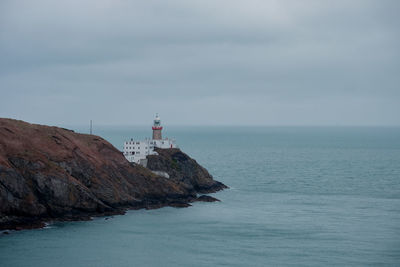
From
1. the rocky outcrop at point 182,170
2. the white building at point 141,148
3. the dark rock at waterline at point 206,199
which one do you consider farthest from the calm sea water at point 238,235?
the white building at point 141,148

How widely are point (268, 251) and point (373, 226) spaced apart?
21577 millimetres

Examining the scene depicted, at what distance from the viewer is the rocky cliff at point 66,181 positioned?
79.8 meters

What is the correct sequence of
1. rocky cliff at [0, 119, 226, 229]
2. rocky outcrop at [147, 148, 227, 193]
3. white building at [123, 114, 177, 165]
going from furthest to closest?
rocky outcrop at [147, 148, 227, 193], white building at [123, 114, 177, 165], rocky cliff at [0, 119, 226, 229]

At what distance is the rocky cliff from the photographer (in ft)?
262

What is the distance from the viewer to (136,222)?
85250mm

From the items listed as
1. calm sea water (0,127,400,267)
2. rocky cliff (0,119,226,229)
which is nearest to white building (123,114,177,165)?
rocky cliff (0,119,226,229)

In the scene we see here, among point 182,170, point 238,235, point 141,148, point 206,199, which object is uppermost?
point 141,148

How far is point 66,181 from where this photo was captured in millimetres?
85125

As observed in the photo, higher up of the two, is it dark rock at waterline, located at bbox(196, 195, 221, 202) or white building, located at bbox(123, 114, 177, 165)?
white building, located at bbox(123, 114, 177, 165)

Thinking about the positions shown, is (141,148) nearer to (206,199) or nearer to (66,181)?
(206,199)

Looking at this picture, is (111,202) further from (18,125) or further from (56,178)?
(18,125)

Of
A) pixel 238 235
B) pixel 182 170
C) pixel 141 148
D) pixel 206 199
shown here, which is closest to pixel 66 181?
pixel 238 235

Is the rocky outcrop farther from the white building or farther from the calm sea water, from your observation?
the calm sea water

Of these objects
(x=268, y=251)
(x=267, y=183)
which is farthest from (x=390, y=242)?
(x=267, y=183)
